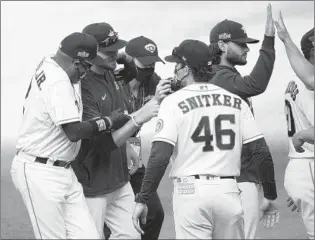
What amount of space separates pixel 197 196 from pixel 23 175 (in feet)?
4.24

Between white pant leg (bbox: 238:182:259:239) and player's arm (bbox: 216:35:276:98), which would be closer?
player's arm (bbox: 216:35:276:98)

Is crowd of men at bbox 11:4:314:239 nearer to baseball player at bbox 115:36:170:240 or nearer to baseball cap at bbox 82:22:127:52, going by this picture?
baseball cap at bbox 82:22:127:52

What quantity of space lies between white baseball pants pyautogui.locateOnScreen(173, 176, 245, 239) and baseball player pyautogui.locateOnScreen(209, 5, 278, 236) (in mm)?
561

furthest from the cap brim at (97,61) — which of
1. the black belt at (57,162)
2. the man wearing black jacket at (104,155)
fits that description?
the black belt at (57,162)

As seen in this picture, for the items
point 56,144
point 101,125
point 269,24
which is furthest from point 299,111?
point 56,144

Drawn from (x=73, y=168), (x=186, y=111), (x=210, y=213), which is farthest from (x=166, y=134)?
(x=73, y=168)

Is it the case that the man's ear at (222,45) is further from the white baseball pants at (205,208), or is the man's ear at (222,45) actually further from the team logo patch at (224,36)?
the white baseball pants at (205,208)

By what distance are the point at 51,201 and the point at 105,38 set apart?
152 cm

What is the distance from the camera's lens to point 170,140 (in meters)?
5.23

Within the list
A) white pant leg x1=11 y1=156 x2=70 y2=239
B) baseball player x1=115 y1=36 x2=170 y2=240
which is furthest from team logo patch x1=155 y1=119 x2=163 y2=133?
baseball player x1=115 y1=36 x2=170 y2=240

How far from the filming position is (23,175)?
5652 mm

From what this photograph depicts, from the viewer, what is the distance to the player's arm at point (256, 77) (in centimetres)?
576

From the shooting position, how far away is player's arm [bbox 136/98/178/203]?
5227 millimetres

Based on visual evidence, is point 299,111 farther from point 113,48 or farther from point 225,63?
point 113,48
